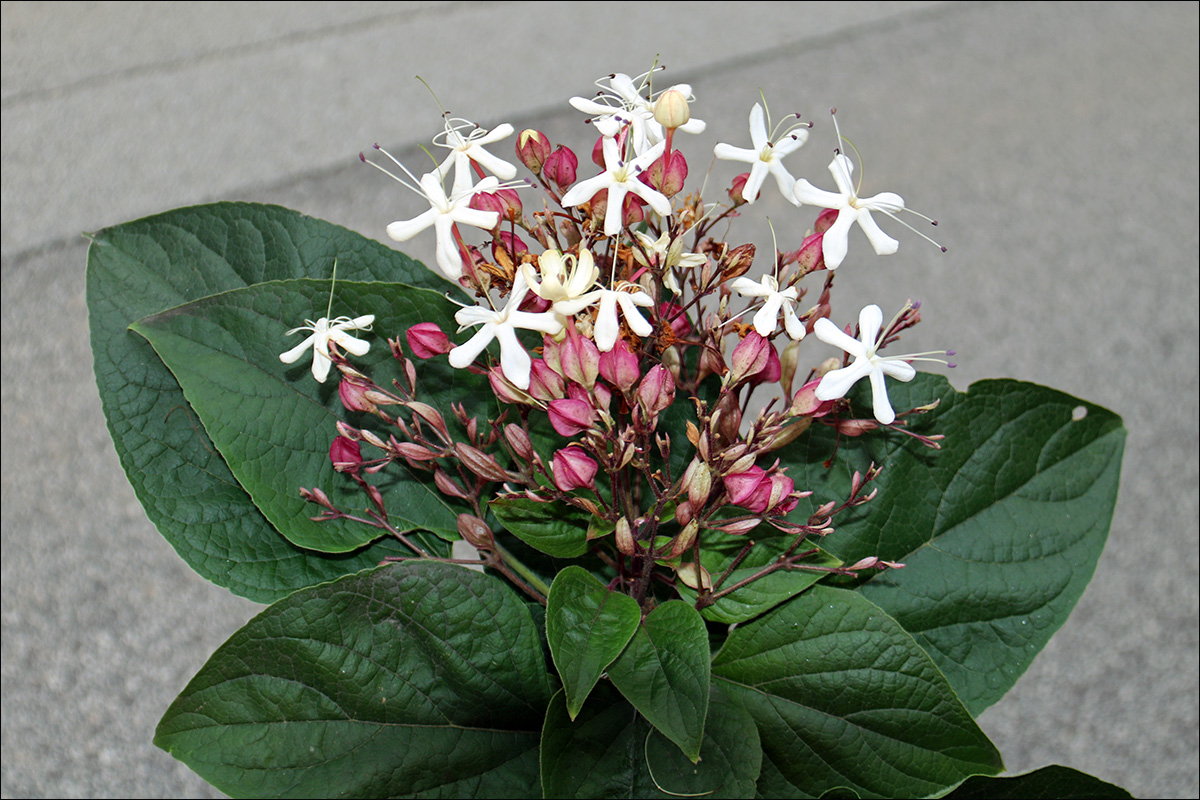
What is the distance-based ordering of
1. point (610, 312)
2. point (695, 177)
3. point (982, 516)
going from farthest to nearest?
point (695, 177) < point (982, 516) < point (610, 312)

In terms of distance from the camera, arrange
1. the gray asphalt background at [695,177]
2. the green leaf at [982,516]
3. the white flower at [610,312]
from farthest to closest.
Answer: the gray asphalt background at [695,177]
the green leaf at [982,516]
the white flower at [610,312]

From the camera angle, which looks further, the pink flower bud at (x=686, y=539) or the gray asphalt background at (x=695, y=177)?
the gray asphalt background at (x=695, y=177)

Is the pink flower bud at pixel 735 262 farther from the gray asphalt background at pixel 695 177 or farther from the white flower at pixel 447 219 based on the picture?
the gray asphalt background at pixel 695 177

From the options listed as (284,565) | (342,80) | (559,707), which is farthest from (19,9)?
(559,707)

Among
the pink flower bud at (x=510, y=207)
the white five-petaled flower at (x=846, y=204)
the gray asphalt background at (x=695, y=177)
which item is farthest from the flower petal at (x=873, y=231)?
the gray asphalt background at (x=695, y=177)

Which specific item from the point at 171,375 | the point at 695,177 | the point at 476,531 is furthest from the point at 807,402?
the point at 695,177

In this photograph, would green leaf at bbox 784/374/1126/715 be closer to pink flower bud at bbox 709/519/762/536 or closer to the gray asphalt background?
pink flower bud at bbox 709/519/762/536

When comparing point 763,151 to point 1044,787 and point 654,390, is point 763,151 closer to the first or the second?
point 654,390
